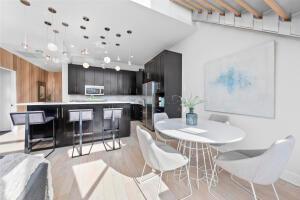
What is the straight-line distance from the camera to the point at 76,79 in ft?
17.7

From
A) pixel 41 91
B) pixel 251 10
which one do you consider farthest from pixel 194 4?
pixel 41 91

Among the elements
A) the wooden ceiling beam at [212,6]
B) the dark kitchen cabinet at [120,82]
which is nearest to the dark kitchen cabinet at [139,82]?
the dark kitchen cabinet at [120,82]

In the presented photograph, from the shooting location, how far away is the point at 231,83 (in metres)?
2.48

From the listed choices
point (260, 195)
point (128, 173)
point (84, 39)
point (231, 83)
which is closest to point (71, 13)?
point (84, 39)

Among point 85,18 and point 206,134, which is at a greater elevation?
point 85,18

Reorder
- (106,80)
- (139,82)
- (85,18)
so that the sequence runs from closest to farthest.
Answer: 1. (85,18)
2. (106,80)
3. (139,82)

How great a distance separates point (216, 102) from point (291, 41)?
1.45 meters

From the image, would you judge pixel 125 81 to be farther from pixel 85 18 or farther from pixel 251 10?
pixel 251 10

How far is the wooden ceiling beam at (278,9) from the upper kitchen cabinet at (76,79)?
590 cm

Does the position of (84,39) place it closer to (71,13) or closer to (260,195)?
(71,13)

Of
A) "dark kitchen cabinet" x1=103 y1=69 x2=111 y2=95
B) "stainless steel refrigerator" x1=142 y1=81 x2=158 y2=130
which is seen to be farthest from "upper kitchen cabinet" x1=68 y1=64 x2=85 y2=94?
"stainless steel refrigerator" x1=142 y1=81 x2=158 y2=130

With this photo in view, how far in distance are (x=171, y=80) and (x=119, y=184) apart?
2995mm

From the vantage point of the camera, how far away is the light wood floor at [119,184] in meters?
1.54

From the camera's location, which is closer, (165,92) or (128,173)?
(128,173)
